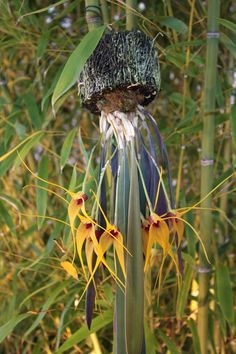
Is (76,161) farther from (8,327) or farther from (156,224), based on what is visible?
(156,224)

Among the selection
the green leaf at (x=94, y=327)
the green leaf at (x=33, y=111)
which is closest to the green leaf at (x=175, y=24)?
the green leaf at (x=33, y=111)

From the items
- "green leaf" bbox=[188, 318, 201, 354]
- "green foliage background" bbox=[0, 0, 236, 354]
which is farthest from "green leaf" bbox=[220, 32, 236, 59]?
"green leaf" bbox=[188, 318, 201, 354]

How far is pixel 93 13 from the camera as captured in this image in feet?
2.40

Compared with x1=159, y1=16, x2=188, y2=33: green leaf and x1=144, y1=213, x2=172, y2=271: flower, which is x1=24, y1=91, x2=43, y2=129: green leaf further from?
x1=144, y1=213, x2=172, y2=271: flower

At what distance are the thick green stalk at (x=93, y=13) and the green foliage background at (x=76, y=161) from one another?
6cm

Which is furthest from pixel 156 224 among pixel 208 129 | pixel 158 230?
pixel 208 129

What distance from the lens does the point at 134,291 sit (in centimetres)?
58

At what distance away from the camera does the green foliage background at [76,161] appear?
864 mm

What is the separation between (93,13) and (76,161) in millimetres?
350

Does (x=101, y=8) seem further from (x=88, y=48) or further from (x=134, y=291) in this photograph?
(x=134, y=291)

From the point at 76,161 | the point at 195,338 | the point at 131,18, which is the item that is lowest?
the point at 195,338

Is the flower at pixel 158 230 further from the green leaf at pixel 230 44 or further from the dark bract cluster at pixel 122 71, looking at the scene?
the green leaf at pixel 230 44

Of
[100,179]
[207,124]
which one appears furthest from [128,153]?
[207,124]

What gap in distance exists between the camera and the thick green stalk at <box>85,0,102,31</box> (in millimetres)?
726
